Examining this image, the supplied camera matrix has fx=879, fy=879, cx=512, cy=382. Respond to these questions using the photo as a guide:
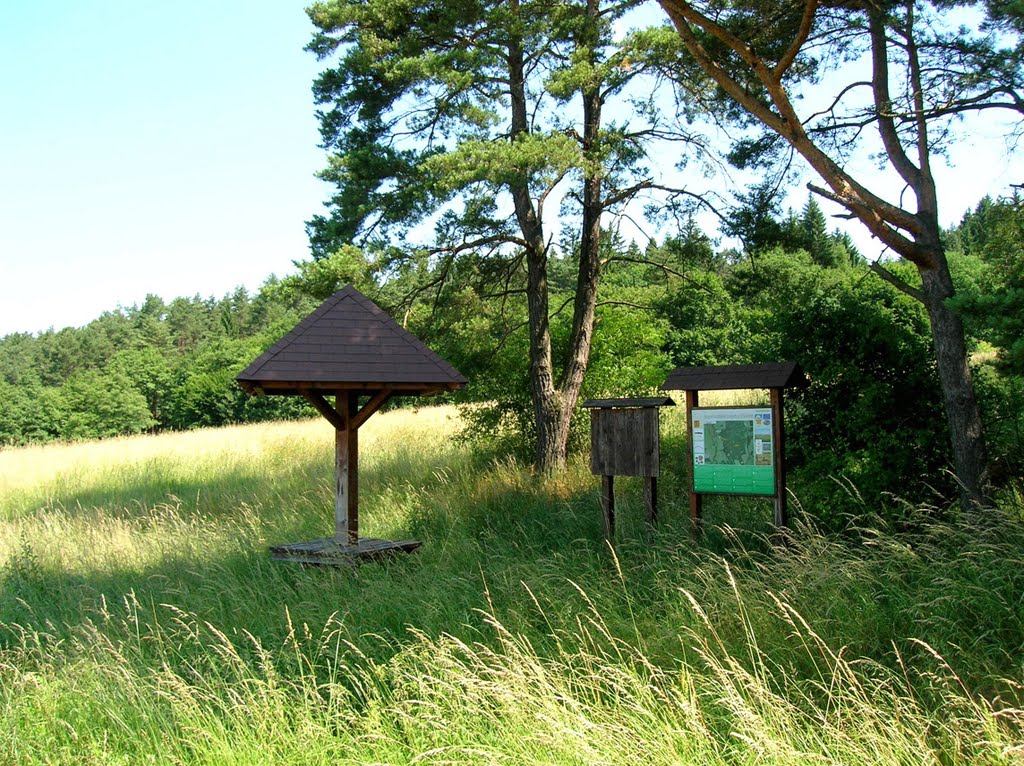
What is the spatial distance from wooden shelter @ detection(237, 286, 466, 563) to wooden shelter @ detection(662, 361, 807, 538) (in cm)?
237

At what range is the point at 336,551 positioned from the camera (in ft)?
29.0

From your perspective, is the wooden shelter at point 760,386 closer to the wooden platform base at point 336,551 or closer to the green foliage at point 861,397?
the green foliage at point 861,397

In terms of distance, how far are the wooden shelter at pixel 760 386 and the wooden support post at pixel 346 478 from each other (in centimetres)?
339

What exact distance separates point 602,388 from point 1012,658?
10257 millimetres

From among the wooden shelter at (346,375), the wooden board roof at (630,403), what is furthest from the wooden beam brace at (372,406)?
the wooden board roof at (630,403)

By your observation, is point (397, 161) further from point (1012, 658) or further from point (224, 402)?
point (224, 402)

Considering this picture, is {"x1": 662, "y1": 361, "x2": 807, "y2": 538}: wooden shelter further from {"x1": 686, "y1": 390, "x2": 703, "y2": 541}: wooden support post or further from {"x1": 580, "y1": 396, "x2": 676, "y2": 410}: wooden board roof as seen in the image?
{"x1": 580, "y1": 396, "x2": 676, "y2": 410}: wooden board roof

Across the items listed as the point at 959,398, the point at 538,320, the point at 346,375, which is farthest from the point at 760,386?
the point at 538,320

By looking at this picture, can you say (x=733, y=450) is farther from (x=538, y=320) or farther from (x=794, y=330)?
(x=538, y=320)

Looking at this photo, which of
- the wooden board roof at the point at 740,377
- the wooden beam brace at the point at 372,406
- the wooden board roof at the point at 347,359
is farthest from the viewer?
the wooden beam brace at the point at 372,406

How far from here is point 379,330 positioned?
31.2 feet

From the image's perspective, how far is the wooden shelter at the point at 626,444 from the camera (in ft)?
29.5

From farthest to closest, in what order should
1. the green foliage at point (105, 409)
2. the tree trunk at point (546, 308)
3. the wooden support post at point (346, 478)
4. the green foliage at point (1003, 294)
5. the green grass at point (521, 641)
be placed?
the green foliage at point (105, 409) → the tree trunk at point (546, 308) → the wooden support post at point (346, 478) → the green foliage at point (1003, 294) → the green grass at point (521, 641)

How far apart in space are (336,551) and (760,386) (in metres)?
4.47
